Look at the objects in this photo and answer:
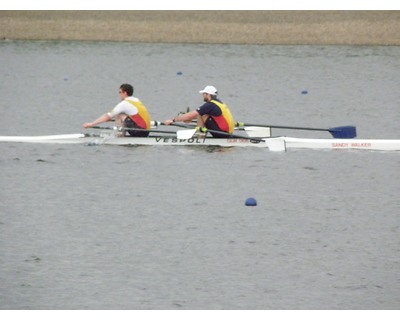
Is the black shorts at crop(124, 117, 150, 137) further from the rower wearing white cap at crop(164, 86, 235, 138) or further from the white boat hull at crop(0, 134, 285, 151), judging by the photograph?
the rower wearing white cap at crop(164, 86, 235, 138)

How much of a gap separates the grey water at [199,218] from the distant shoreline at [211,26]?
590 inches

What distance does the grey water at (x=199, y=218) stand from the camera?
12.4m

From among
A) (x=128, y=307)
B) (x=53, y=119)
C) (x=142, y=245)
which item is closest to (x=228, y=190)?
(x=142, y=245)

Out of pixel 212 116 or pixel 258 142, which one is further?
pixel 258 142

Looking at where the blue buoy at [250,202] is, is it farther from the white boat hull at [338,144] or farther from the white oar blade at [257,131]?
the white oar blade at [257,131]

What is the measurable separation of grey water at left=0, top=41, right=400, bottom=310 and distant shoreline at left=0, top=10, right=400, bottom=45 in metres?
15.0

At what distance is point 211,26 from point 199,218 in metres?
32.7

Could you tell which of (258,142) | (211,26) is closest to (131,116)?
(258,142)

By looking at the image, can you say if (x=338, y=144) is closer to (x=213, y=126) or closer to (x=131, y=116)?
(x=213, y=126)

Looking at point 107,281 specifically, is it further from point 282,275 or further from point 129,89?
point 129,89

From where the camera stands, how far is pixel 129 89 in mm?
21109

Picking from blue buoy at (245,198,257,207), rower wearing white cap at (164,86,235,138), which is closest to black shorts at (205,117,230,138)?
rower wearing white cap at (164,86,235,138)

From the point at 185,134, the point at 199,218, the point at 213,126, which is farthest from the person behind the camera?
the point at 213,126

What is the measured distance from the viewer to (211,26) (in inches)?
1902
